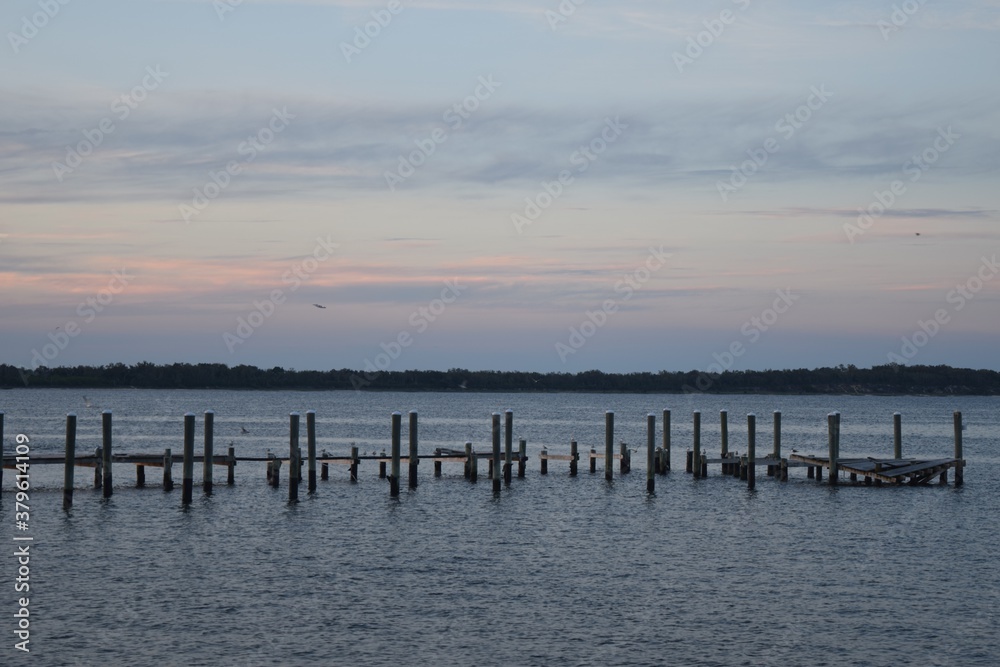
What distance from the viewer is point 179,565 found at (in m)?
26.0

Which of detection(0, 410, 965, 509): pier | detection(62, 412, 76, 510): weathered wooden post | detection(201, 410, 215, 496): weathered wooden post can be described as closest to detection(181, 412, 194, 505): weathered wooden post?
detection(0, 410, 965, 509): pier

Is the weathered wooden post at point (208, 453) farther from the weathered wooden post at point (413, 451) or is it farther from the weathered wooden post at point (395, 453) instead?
the weathered wooden post at point (413, 451)

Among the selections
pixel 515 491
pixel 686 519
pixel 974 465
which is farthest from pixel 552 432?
pixel 686 519

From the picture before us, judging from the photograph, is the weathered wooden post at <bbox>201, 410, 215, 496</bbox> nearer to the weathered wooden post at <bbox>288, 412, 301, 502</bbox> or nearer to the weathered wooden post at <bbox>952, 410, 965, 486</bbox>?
the weathered wooden post at <bbox>288, 412, 301, 502</bbox>

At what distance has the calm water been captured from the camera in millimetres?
19500

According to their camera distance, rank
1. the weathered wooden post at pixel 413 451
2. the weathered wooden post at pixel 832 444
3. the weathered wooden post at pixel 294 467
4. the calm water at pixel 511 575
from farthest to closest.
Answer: the weathered wooden post at pixel 832 444 < the weathered wooden post at pixel 413 451 < the weathered wooden post at pixel 294 467 < the calm water at pixel 511 575

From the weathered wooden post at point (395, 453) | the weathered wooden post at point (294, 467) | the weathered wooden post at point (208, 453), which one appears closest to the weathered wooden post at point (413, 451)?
the weathered wooden post at point (395, 453)

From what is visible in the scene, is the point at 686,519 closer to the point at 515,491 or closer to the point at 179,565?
A: the point at 515,491

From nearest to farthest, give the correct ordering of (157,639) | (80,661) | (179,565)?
(80,661) < (157,639) < (179,565)

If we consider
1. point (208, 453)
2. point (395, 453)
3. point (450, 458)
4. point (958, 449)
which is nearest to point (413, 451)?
point (395, 453)

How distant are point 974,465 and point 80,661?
1914 inches

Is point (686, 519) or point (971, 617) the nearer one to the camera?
point (971, 617)

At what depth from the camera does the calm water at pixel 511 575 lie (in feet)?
64.0

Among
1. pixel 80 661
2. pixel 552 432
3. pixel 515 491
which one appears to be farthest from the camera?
pixel 552 432
